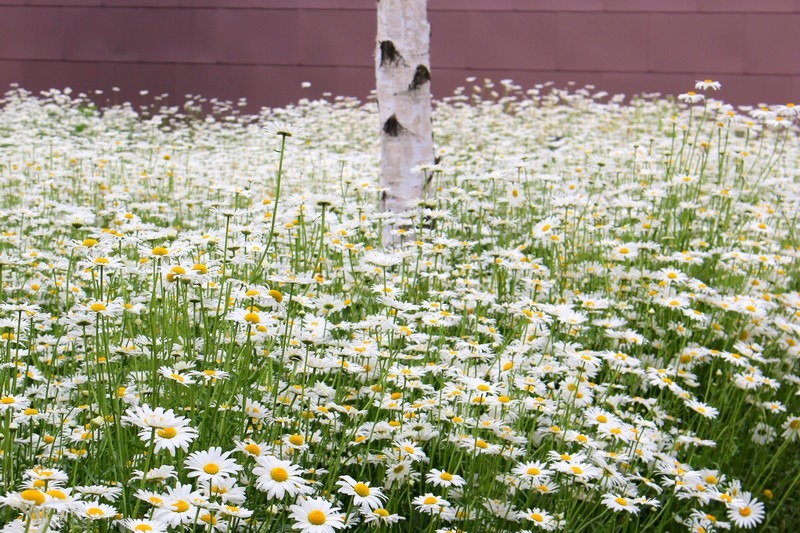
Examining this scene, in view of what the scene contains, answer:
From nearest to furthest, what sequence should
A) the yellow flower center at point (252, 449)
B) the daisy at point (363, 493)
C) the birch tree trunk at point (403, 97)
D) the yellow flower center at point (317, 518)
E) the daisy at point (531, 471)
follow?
1. the yellow flower center at point (317, 518)
2. the daisy at point (363, 493)
3. the yellow flower center at point (252, 449)
4. the daisy at point (531, 471)
5. the birch tree trunk at point (403, 97)

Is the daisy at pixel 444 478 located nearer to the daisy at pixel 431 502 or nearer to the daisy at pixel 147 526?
the daisy at pixel 431 502

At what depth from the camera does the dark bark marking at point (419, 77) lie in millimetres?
4932

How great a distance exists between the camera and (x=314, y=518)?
1.86 meters

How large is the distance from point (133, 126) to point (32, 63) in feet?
9.23

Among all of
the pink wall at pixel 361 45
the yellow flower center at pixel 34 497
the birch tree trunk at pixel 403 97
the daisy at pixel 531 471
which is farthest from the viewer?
the pink wall at pixel 361 45

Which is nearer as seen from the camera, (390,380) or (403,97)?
(390,380)

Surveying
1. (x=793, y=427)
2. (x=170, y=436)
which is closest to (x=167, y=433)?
(x=170, y=436)

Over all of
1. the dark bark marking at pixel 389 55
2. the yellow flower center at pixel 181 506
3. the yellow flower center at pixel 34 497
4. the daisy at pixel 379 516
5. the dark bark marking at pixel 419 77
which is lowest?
the daisy at pixel 379 516

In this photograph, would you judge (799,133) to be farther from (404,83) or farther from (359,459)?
(359,459)

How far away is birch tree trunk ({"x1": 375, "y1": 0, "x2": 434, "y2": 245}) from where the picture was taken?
489 centimetres

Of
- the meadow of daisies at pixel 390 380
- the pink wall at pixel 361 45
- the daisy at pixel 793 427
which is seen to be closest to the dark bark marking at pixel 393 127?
the meadow of daisies at pixel 390 380

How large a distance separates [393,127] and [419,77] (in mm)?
322

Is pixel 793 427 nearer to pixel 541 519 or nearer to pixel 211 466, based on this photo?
pixel 541 519

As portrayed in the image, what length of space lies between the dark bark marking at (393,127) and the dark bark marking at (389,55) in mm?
310
